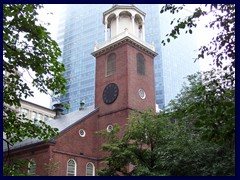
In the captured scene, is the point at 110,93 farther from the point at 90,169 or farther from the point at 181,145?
the point at 181,145

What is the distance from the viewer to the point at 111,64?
32906 millimetres

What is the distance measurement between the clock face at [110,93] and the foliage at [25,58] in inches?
746

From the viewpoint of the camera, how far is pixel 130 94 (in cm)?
3027

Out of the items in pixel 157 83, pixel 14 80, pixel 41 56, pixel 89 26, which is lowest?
pixel 14 80

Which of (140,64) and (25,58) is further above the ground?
(140,64)

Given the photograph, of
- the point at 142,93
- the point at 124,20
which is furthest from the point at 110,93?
the point at 124,20

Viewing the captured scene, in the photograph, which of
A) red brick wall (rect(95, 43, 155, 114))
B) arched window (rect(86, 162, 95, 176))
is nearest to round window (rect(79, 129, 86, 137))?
arched window (rect(86, 162, 95, 176))

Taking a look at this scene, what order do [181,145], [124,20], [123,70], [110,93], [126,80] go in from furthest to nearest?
[124,20] → [110,93] → [123,70] → [126,80] → [181,145]

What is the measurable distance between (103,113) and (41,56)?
20174 millimetres

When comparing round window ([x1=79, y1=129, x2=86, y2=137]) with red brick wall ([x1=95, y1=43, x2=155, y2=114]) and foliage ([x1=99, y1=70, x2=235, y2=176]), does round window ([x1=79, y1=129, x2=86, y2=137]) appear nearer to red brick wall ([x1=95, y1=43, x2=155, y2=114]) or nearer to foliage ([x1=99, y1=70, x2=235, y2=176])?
red brick wall ([x1=95, y1=43, x2=155, y2=114])

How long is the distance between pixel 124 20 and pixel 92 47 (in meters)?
12.2
